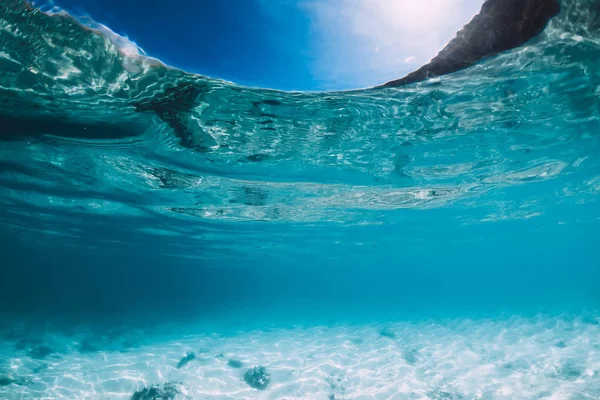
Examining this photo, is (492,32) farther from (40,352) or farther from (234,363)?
(40,352)

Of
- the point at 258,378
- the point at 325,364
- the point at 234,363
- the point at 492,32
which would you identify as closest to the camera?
the point at 492,32

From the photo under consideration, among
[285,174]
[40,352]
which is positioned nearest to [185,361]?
[40,352]

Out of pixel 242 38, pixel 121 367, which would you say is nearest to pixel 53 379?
pixel 121 367

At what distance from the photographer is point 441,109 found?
9.06m

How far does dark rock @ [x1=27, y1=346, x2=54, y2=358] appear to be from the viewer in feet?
Result: 54.2

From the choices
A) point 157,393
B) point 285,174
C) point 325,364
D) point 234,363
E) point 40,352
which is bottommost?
point 325,364

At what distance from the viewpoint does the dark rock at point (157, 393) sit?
10734mm

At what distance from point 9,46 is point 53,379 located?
1359 cm

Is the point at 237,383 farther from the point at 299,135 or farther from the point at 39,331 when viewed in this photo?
the point at 39,331

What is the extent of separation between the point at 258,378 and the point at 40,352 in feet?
45.4

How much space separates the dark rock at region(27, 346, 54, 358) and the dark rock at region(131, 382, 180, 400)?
1022 centimetres

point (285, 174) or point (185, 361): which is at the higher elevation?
point (285, 174)

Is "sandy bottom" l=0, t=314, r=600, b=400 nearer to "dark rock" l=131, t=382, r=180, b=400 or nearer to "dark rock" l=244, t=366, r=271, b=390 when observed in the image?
"dark rock" l=131, t=382, r=180, b=400

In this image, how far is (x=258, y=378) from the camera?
1275cm
